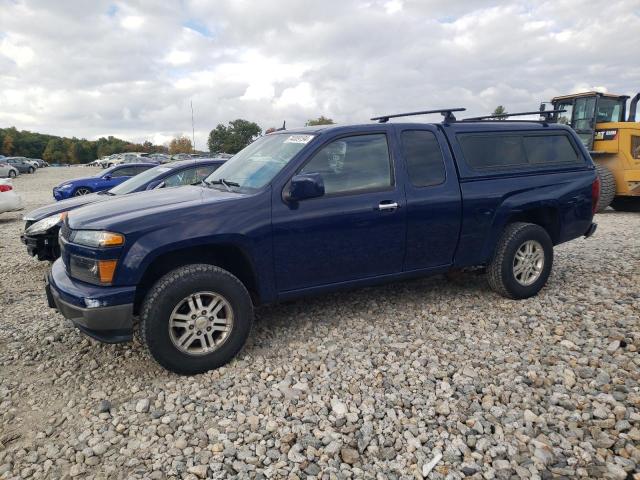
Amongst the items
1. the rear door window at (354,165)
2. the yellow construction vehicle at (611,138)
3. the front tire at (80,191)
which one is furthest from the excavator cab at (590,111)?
the front tire at (80,191)

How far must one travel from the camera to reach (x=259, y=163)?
414 centimetres

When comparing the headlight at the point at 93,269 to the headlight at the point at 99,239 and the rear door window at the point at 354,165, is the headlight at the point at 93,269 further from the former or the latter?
the rear door window at the point at 354,165

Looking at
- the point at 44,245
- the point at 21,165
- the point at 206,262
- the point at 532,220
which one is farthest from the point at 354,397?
the point at 21,165

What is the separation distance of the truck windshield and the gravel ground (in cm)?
135

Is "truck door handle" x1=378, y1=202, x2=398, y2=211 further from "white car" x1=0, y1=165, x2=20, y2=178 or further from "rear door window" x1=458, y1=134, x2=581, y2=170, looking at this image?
"white car" x1=0, y1=165, x2=20, y2=178

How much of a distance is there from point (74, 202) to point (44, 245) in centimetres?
116

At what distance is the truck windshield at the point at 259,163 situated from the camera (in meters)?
3.85

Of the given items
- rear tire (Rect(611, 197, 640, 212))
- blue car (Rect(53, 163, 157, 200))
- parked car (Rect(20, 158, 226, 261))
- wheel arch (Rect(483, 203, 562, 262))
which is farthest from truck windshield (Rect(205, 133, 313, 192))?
rear tire (Rect(611, 197, 640, 212))

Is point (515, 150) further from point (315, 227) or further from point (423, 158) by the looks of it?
point (315, 227)

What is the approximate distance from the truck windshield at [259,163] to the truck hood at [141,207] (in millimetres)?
180

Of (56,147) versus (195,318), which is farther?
(56,147)

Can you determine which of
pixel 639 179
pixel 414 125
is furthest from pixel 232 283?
pixel 639 179

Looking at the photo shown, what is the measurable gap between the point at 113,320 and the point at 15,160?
48097mm

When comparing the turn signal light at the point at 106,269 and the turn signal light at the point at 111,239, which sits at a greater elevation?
the turn signal light at the point at 111,239
